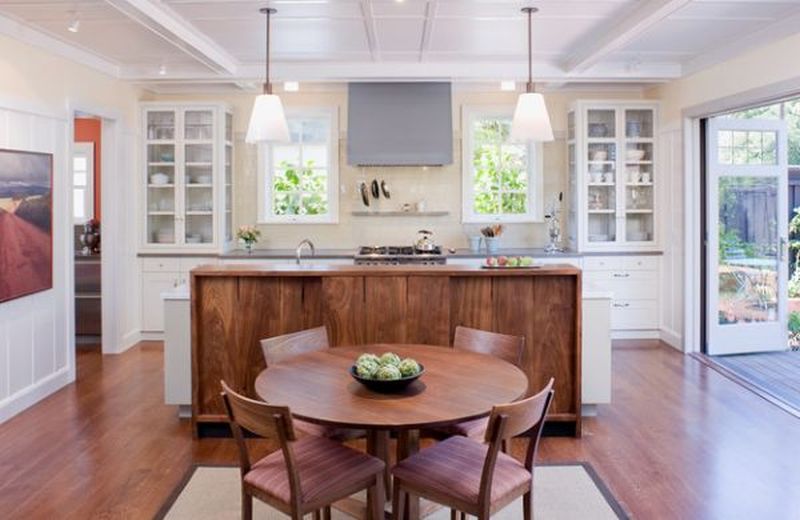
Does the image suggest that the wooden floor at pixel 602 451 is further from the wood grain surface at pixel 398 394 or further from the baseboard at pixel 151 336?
the baseboard at pixel 151 336

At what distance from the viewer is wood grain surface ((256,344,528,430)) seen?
2186 mm

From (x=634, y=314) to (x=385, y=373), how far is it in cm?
476

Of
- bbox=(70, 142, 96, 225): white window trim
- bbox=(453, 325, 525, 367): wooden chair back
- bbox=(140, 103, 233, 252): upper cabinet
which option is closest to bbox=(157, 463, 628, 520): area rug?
bbox=(453, 325, 525, 367): wooden chair back

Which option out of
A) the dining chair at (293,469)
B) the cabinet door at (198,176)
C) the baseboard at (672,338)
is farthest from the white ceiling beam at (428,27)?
the baseboard at (672,338)

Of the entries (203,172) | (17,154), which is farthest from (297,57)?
(17,154)

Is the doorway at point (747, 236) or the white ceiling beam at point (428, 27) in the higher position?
the white ceiling beam at point (428, 27)

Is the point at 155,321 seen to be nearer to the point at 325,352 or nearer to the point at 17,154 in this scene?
the point at 17,154

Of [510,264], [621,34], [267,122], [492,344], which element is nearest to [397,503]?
[492,344]

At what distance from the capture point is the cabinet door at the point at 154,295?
646 cm

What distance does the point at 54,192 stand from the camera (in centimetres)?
482

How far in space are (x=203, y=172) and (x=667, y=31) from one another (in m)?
4.52

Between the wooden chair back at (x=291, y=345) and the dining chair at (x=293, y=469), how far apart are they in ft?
2.00

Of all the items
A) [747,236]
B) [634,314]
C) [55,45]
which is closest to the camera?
[55,45]

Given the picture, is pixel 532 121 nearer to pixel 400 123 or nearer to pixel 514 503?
pixel 514 503
